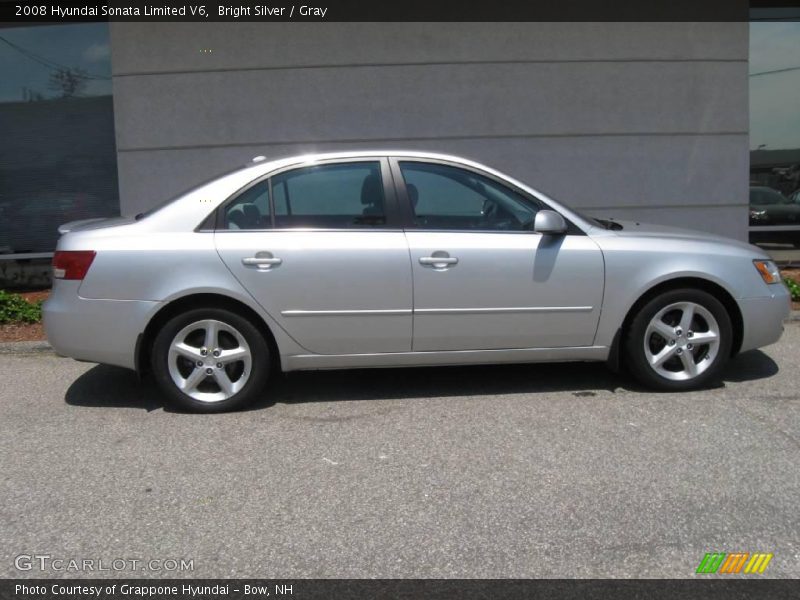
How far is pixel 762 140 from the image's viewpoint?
973 cm

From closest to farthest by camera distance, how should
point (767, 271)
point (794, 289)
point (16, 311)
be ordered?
1. point (767, 271)
2. point (16, 311)
3. point (794, 289)

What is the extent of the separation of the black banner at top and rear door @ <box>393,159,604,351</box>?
14.5ft

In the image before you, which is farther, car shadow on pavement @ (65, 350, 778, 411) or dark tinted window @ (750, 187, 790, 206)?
dark tinted window @ (750, 187, 790, 206)

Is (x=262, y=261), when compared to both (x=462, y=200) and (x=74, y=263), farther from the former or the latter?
(x=462, y=200)

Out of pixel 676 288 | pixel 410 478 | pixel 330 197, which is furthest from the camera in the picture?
pixel 676 288

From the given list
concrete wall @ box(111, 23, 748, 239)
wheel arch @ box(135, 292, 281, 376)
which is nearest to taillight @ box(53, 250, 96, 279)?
wheel arch @ box(135, 292, 281, 376)

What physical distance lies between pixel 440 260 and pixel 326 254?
0.72 metres

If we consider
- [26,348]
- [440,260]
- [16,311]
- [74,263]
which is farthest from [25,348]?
[440,260]

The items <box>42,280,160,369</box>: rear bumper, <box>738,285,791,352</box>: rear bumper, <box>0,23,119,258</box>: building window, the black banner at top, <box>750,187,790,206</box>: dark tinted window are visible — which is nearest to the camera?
<box>42,280,160,369</box>: rear bumper

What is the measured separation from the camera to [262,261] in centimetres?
475

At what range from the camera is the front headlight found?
5.19m

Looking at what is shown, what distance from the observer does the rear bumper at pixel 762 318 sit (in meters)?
5.10

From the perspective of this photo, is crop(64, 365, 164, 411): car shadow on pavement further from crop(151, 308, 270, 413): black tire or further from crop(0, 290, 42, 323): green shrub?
crop(0, 290, 42, 323): green shrub
